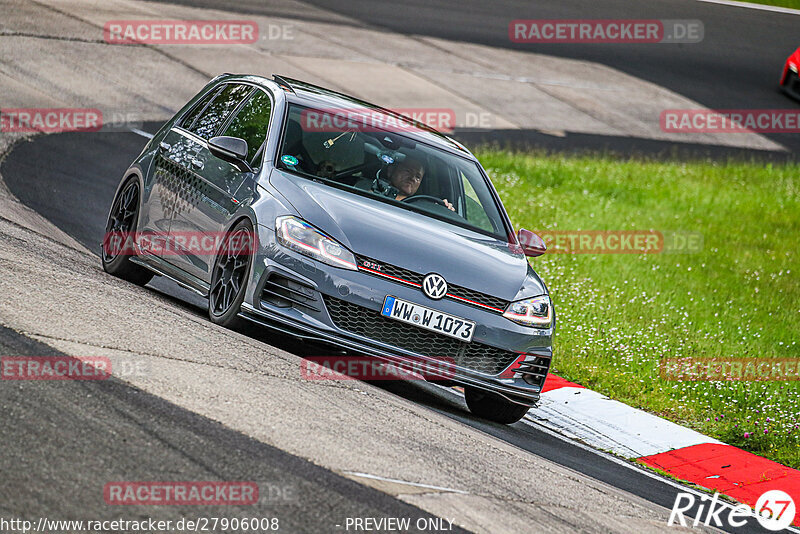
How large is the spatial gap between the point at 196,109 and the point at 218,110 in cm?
39

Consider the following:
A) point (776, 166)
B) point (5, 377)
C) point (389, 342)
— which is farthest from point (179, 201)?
point (776, 166)

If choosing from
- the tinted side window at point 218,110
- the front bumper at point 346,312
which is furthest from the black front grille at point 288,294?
the tinted side window at point 218,110

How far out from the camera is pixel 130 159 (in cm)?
1508

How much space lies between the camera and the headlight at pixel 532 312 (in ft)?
24.3

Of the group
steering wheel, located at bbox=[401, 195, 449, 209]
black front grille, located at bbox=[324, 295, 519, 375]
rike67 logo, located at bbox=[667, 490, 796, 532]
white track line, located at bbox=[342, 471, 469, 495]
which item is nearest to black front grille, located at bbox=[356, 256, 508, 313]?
black front grille, located at bbox=[324, 295, 519, 375]

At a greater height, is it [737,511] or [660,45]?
[660,45]

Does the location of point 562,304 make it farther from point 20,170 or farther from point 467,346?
point 20,170

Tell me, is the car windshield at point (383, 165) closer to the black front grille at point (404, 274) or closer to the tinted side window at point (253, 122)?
the tinted side window at point (253, 122)

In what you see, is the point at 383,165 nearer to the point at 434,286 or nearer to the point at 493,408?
the point at 434,286

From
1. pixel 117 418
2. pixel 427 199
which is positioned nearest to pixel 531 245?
pixel 427 199

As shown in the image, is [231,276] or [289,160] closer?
[231,276]

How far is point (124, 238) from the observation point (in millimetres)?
9148

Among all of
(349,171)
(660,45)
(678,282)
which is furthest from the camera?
(660,45)

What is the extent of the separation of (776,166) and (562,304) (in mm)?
12253
